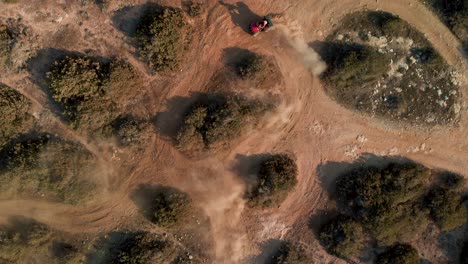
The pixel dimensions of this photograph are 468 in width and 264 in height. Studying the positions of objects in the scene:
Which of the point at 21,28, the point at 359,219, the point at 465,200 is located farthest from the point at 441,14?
the point at 21,28

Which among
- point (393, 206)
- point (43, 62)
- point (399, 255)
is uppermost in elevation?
point (393, 206)

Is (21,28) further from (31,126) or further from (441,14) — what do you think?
(441,14)

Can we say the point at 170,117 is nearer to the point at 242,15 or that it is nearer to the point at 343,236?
the point at 242,15

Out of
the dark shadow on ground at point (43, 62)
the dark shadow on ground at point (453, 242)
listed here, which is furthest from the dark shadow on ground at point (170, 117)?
the dark shadow on ground at point (453, 242)

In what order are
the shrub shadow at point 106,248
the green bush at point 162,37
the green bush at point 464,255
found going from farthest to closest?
the green bush at point 464,255 → the shrub shadow at point 106,248 → the green bush at point 162,37

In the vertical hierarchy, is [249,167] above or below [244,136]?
below

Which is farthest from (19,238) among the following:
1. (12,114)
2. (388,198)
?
(388,198)

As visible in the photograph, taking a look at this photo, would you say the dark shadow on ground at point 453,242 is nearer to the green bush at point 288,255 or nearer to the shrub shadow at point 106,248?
the green bush at point 288,255
